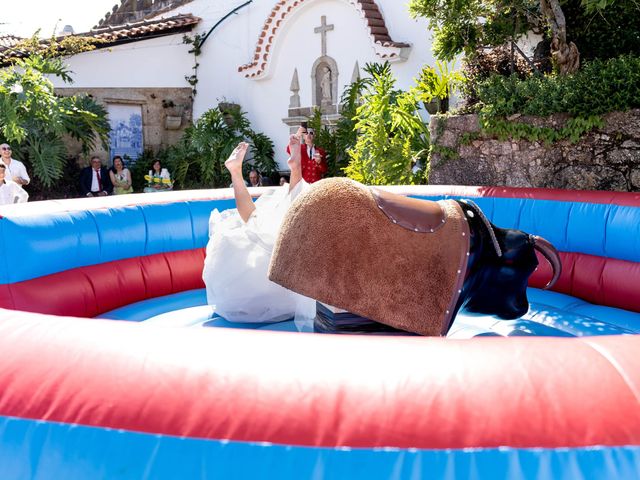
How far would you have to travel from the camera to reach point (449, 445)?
0.95 meters

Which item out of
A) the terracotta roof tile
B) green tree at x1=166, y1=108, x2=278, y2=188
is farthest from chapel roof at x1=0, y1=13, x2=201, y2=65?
green tree at x1=166, y1=108, x2=278, y2=188

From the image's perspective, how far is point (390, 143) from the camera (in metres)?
6.23

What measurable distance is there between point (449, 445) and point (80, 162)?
10.9 metres

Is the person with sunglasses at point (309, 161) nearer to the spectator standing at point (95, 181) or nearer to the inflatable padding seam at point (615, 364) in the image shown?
the spectator standing at point (95, 181)

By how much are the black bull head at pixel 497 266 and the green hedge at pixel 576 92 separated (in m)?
2.87

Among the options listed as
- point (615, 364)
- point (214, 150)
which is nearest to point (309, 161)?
point (214, 150)

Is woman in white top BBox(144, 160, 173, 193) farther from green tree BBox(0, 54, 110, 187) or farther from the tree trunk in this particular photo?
the tree trunk

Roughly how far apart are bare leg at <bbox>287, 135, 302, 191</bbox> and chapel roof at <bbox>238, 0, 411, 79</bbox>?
5.56 m

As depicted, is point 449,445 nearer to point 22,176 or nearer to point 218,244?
point 218,244

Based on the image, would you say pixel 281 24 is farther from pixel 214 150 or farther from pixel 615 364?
pixel 615 364

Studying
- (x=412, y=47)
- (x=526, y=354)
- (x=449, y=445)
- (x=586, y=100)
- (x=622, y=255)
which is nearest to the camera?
(x=449, y=445)

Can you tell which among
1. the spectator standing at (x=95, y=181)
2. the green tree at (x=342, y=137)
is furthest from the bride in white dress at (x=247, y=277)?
the spectator standing at (x=95, y=181)

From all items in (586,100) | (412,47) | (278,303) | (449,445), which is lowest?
(278,303)

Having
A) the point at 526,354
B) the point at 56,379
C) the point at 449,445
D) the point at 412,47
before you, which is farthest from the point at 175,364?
the point at 412,47
